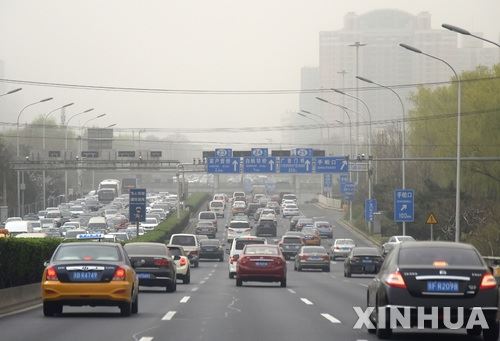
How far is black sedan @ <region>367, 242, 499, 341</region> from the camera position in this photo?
1891 cm

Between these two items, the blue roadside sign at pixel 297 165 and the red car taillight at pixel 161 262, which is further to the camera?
the blue roadside sign at pixel 297 165

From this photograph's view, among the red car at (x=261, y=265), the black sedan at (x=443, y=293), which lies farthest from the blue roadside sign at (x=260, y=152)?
the black sedan at (x=443, y=293)

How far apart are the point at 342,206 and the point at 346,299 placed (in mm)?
107388

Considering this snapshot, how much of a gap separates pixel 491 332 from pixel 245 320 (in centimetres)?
641

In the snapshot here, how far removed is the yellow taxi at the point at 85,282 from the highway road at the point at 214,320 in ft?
1.13

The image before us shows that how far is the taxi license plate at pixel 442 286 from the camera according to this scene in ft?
62.2

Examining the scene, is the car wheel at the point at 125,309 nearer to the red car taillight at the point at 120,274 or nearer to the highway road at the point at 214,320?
the highway road at the point at 214,320

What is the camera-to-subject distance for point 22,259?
3198cm

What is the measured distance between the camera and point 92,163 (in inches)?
4245

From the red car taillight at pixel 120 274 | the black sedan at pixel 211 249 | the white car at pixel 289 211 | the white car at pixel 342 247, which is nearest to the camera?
the red car taillight at pixel 120 274

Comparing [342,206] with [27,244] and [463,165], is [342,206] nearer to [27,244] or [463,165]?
[463,165]

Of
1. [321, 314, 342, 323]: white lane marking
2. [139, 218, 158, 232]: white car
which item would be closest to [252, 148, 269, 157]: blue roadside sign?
[139, 218, 158, 232]: white car

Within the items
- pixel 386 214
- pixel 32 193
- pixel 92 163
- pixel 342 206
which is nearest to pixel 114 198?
pixel 32 193

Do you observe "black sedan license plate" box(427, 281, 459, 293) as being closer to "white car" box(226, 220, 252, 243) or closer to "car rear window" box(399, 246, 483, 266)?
"car rear window" box(399, 246, 483, 266)
